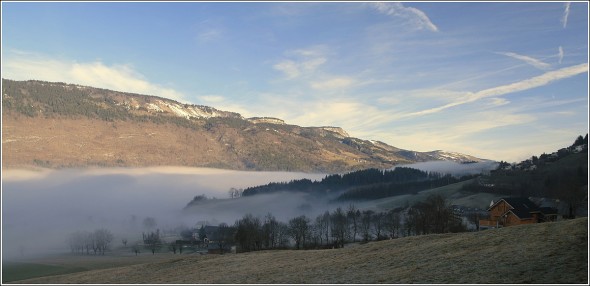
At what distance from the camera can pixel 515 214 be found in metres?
78.5

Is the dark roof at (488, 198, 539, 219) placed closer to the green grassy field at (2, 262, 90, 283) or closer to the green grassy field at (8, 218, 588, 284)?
the green grassy field at (8, 218, 588, 284)

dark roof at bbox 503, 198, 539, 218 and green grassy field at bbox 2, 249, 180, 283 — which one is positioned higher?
dark roof at bbox 503, 198, 539, 218

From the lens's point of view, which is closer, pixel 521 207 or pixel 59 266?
pixel 521 207

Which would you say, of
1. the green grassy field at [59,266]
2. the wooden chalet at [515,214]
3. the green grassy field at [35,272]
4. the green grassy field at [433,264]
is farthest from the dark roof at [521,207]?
the green grassy field at [35,272]

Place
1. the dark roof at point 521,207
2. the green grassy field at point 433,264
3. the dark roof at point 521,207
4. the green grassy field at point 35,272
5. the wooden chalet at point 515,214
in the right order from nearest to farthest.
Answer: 1. the green grassy field at point 433,264
2. the wooden chalet at point 515,214
3. the dark roof at point 521,207
4. the dark roof at point 521,207
5. the green grassy field at point 35,272

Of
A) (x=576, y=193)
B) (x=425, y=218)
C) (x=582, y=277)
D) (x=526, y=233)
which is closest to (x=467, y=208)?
(x=576, y=193)

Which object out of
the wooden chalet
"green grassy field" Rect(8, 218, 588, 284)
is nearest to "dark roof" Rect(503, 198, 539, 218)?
the wooden chalet

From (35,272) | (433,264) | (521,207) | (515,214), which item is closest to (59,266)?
(35,272)

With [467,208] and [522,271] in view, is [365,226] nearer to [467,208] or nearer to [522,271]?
[467,208]

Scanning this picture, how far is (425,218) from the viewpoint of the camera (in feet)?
270

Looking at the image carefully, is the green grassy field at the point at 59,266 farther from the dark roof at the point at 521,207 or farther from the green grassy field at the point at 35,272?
the dark roof at the point at 521,207

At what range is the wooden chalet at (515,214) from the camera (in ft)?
258

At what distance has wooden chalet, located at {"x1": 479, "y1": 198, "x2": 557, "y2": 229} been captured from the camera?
78.6 metres

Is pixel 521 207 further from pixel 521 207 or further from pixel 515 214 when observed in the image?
pixel 515 214
